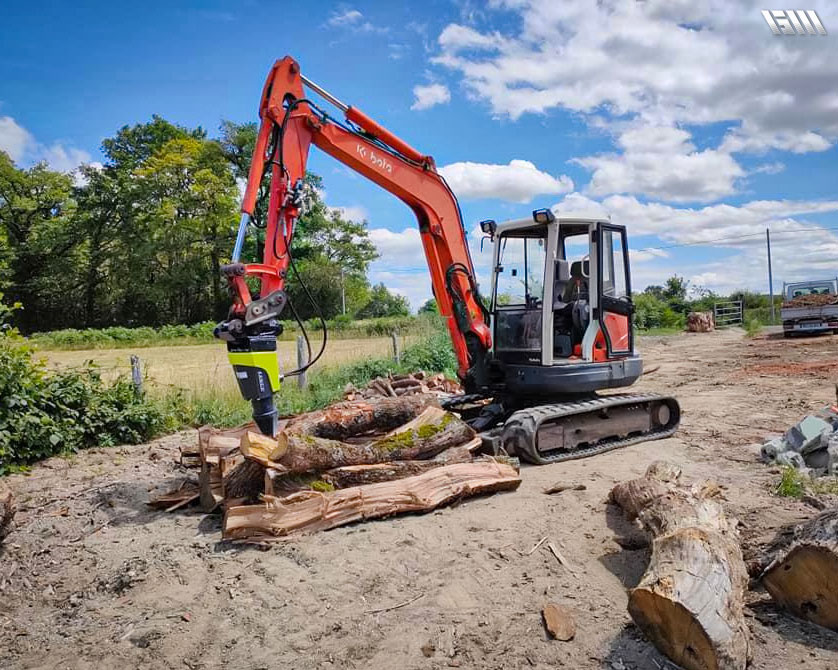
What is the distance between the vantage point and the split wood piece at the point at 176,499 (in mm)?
5391

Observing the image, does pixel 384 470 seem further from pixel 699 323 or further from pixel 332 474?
pixel 699 323

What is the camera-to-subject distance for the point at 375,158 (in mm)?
6340

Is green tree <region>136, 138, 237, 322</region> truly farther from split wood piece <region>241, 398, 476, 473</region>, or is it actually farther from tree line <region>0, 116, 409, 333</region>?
split wood piece <region>241, 398, 476, 473</region>

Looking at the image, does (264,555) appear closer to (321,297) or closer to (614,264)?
(614,264)

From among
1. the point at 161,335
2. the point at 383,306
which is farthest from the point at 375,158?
the point at 383,306

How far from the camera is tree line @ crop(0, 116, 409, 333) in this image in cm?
3866

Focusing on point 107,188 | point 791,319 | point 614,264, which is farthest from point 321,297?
point 614,264

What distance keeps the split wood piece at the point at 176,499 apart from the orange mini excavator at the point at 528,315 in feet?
9.29

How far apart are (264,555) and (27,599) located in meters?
1.49

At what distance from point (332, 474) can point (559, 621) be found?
7.60 feet

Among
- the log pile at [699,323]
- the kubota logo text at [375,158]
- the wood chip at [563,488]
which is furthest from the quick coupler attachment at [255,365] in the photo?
the log pile at [699,323]

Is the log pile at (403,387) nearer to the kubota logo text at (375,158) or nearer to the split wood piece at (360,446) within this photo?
the split wood piece at (360,446)

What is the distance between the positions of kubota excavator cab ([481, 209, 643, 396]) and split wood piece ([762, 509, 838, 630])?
11.8 feet

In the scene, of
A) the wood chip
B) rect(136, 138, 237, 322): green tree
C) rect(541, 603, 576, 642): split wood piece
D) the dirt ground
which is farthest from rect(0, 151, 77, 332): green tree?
rect(541, 603, 576, 642): split wood piece
